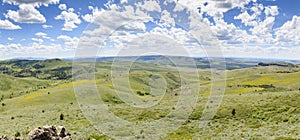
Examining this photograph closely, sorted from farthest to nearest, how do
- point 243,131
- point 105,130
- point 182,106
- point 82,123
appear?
point 182,106 < point 82,123 < point 105,130 < point 243,131

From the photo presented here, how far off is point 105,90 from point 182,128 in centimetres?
6787

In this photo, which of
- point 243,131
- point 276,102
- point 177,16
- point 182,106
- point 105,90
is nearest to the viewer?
point 177,16

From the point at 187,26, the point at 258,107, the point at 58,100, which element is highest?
the point at 187,26

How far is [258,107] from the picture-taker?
48.9 metres

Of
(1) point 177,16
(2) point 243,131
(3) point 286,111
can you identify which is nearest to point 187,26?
(1) point 177,16

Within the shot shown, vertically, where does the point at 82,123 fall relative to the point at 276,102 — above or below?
below

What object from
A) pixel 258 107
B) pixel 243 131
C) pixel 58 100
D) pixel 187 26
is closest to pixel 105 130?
pixel 243 131

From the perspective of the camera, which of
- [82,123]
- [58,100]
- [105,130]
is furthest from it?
[58,100]

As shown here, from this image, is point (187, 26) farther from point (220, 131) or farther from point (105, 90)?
point (105, 90)

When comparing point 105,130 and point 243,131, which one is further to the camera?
point 105,130

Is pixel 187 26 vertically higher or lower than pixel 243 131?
higher

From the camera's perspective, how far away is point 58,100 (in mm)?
98250

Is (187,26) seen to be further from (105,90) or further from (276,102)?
(105,90)

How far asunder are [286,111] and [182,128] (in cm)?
1539
